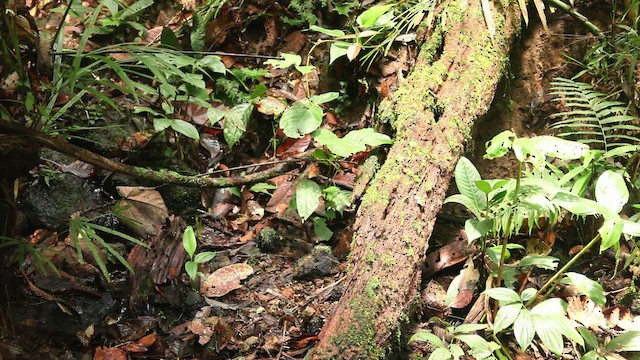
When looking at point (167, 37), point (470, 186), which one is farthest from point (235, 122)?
point (470, 186)

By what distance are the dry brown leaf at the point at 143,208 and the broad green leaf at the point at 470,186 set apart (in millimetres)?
1544

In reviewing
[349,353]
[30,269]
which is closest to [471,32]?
[349,353]

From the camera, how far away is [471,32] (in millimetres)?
3084

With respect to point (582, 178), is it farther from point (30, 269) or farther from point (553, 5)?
point (30, 269)

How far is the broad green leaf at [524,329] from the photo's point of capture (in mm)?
2066

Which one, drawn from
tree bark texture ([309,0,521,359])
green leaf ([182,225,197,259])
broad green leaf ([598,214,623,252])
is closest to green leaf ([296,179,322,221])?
tree bark texture ([309,0,521,359])

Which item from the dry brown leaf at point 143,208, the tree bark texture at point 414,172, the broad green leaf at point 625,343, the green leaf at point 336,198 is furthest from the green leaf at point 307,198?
the broad green leaf at point 625,343

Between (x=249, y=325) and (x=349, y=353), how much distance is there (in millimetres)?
692

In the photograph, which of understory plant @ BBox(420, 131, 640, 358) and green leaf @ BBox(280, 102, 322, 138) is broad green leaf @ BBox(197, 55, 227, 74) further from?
understory plant @ BBox(420, 131, 640, 358)

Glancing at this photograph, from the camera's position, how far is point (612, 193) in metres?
2.22

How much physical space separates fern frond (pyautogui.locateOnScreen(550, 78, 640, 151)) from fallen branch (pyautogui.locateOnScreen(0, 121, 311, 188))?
144cm

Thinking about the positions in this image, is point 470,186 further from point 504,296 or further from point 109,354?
point 109,354

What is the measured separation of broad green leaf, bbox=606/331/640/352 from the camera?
2.38 m

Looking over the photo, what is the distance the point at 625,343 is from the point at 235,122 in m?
2.29
